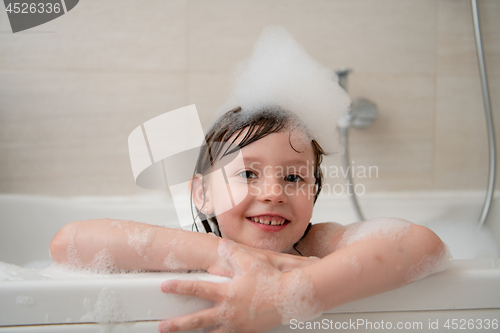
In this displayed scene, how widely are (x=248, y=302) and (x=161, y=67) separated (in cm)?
100

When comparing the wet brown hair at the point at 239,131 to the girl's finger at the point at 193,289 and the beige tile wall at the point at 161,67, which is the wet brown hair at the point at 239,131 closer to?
the girl's finger at the point at 193,289

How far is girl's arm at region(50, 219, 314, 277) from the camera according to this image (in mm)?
476

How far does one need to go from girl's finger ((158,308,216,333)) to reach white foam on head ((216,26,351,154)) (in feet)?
1.25

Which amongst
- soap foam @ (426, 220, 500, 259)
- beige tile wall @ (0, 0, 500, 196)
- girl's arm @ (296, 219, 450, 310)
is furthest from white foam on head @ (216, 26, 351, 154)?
soap foam @ (426, 220, 500, 259)

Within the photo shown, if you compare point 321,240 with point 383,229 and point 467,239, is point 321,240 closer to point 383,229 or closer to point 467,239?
point 383,229

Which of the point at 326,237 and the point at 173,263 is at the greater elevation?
the point at 173,263

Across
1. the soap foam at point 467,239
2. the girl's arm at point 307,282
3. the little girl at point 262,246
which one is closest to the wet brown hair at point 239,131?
the little girl at point 262,246

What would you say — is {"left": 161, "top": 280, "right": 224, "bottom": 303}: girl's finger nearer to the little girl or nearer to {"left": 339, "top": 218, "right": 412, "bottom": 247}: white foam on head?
the little girl

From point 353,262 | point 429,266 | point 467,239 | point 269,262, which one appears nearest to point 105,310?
point 269,262

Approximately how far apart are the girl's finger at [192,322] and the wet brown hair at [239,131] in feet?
0.97

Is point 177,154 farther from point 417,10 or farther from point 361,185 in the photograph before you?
point 417,10

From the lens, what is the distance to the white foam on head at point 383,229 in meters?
0.50

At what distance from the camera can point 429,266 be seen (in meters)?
0.47

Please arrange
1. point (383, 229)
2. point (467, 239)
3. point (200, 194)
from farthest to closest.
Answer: point (467, 239), point (200, 194), point (383, 229)
